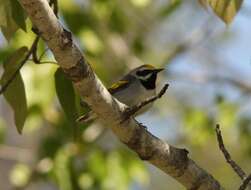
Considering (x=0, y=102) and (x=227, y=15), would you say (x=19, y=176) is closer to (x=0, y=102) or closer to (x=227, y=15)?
(x=227, y=15)

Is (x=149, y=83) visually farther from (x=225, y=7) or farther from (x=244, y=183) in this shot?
(x=244, y=183)

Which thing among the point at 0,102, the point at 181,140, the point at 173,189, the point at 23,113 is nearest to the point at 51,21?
the point at 23,113

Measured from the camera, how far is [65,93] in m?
2.77

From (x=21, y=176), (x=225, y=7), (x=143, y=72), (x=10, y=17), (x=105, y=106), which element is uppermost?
(x=225, y=7)

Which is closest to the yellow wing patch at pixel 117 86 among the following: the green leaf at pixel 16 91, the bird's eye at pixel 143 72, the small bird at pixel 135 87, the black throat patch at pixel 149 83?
the small bird at pixel 135 87

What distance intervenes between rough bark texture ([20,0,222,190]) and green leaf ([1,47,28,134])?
1.16 feet

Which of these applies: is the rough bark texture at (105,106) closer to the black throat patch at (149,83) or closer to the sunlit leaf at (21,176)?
the black throat patch at (149,83)

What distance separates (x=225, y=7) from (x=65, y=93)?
24.2 inches

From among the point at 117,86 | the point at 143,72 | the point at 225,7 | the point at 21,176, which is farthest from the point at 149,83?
the point at 225,7

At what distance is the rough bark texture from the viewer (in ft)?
7.59

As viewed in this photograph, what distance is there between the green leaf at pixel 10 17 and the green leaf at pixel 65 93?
20 centimetres

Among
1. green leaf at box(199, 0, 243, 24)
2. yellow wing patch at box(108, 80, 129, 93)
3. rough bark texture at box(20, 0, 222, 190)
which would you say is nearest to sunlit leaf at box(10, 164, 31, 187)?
yellow wing patch at box(108, 80, 129, 93)

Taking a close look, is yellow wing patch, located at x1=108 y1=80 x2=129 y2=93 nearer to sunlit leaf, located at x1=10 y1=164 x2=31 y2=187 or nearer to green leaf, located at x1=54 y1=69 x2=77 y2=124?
sunlit leaf, located at x1=10 y1=164 x2=31 y2=187

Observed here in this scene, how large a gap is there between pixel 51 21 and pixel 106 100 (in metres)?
0.34
